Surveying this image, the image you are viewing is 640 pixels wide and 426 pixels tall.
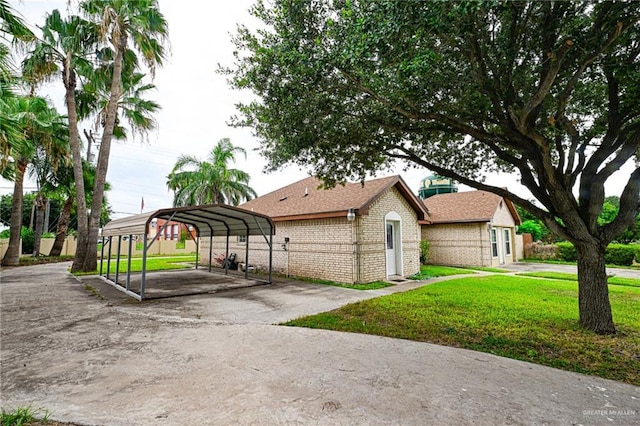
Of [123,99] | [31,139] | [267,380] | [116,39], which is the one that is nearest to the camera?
[267,380]

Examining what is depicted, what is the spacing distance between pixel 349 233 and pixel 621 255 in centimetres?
1730

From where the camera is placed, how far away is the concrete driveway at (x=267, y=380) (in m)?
2.90

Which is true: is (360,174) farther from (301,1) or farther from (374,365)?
(374,365)

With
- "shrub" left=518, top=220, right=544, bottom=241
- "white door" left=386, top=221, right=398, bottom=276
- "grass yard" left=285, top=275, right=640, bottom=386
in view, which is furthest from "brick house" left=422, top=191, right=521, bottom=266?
"grass yard" left=285, top=275, right=640, bottom=386

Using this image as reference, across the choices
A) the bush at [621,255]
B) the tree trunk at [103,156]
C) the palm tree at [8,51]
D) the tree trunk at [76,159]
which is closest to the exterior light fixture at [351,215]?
the palm tree at [8,51]

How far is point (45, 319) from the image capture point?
20.9ft

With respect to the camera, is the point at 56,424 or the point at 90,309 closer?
the point at 56,424

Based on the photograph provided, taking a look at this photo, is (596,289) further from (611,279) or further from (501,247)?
(501,247)

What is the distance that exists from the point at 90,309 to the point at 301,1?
26.1 ft

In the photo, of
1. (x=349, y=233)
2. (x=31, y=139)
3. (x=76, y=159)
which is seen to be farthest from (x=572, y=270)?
(x=31, y=139)

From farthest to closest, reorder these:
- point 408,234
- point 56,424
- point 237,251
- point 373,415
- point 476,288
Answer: point 237,251, point 408,234, point 476,288, point 373,415, point 56,424

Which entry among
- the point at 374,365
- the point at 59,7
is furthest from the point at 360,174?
the point at 59,7

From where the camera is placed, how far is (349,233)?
10875 mm

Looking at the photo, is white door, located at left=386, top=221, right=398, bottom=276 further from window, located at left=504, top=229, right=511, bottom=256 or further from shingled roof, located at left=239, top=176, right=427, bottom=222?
window, located at left=504, top=229, right=511, bottom=256
